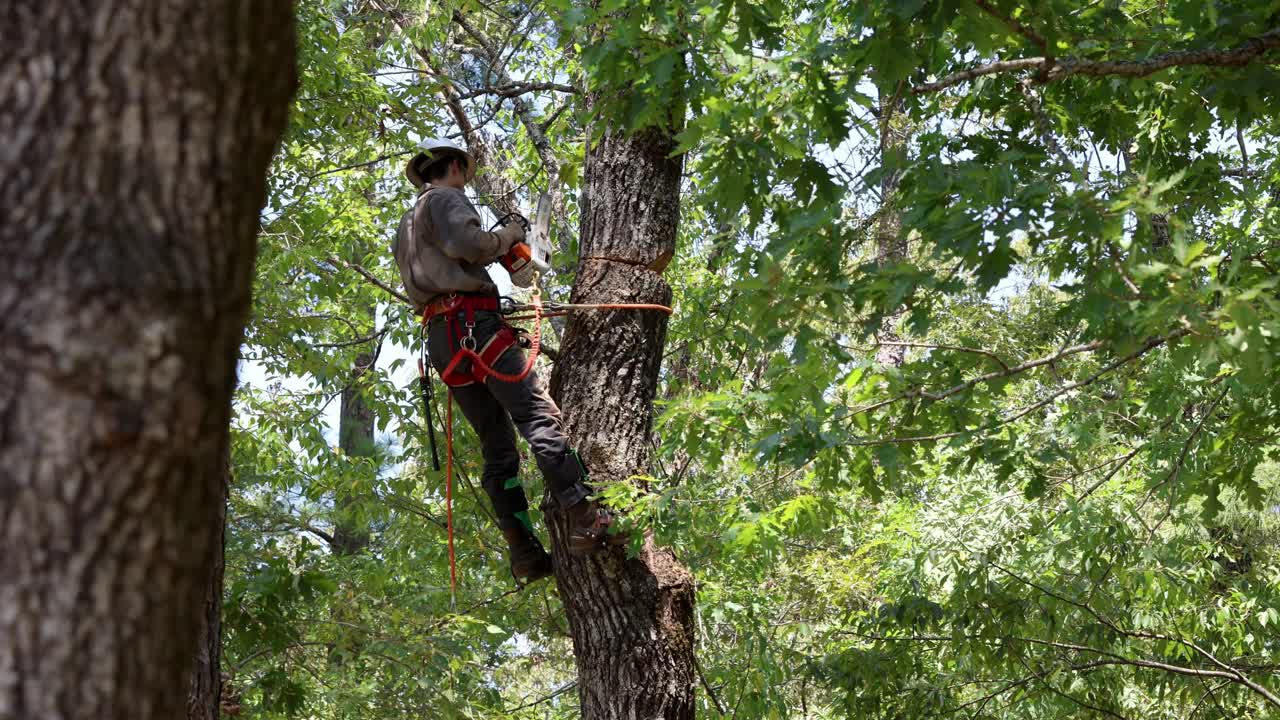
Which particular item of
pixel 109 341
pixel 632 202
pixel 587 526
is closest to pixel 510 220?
pixel 632 202

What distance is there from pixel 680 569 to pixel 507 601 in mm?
3338

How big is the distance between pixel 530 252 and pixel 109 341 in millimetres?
3575

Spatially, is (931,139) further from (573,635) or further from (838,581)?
(838,581)

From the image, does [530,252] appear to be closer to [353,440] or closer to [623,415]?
[623,415]

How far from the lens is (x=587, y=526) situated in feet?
14.4

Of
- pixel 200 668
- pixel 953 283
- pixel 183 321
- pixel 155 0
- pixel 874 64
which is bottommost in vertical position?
pixel 200 668

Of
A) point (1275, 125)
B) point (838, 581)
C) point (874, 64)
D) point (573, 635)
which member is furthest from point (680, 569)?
point (838, 581)

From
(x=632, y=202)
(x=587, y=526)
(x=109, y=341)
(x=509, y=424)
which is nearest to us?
(x=109, y=341)

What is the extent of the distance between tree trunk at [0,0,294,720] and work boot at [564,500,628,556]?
296 centimetres

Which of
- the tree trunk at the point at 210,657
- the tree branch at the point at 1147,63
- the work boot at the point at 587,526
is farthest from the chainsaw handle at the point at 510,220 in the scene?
the tree branch at the point at 1147,63

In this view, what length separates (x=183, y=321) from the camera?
54.4 inches

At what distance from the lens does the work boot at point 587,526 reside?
14.4 feet

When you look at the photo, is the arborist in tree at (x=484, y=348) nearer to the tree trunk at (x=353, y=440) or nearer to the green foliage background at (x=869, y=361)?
the green foliage background at (x=869, y=361)

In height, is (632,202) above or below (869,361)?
above
